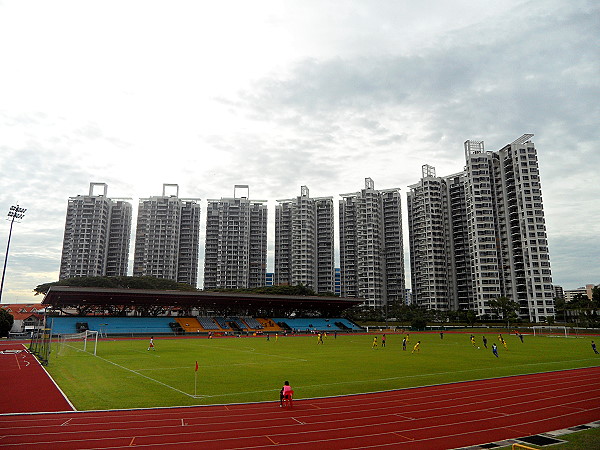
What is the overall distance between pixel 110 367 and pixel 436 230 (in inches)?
4391

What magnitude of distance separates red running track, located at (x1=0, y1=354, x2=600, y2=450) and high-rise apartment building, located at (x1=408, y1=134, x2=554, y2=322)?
8995 cm

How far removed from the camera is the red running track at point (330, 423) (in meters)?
11.7

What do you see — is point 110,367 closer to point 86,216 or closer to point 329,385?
point 329,385

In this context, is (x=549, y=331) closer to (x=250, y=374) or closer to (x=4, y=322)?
(x=250, y=374)

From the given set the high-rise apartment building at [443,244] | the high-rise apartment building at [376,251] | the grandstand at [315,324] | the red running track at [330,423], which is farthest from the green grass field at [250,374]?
the high-rise apartment building at [376,251]

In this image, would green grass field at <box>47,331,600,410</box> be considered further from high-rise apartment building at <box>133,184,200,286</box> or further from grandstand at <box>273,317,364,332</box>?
high-rise apartment building at <box>133,184,200,286</box>

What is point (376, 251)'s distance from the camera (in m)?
141

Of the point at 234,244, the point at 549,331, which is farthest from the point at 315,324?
the point at 234,244

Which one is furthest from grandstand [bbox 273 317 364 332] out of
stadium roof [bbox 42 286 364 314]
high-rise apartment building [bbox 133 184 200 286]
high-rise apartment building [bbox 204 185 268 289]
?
high-rise apartment building [bbox 133 184 200 286]

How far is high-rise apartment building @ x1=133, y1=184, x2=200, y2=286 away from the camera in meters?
144

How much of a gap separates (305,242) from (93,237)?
73583mm

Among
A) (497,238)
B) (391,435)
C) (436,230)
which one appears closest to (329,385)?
(391,435)

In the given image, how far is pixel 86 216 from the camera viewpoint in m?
138

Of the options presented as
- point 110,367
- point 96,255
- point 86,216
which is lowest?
point 110,367
